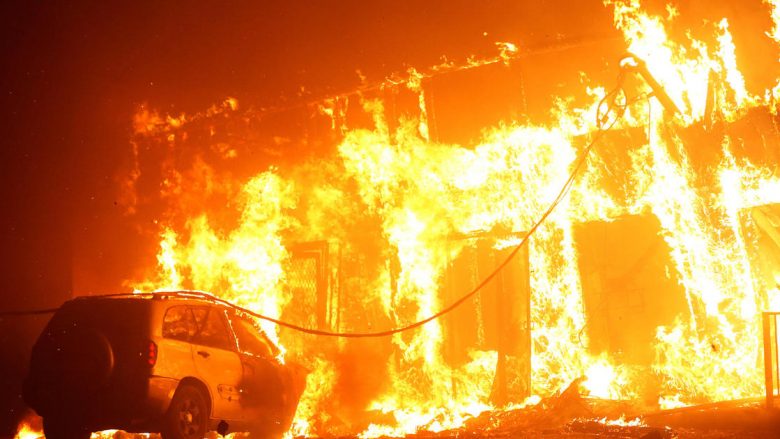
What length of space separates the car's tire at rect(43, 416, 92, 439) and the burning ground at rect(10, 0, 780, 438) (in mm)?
3645

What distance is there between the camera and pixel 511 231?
488 inches

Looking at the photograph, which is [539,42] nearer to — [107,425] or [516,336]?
[516,336]

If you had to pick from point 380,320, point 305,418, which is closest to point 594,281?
point 380,320

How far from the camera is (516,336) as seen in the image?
447 inches

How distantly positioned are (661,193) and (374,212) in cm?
614

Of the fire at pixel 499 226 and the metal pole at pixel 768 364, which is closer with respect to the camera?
the metal pole at pixel 768 364

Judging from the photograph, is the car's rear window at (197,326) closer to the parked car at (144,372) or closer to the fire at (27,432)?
the parked car at (144,372)

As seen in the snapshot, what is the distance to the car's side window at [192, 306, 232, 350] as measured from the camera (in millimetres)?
7898

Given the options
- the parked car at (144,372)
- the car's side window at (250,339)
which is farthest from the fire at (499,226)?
the parked car at (144,372)

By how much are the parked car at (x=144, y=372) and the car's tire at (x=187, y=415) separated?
1 cm

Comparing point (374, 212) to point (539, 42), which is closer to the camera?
point (539, 42)

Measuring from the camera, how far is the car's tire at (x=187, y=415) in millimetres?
6973

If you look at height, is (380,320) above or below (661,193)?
below

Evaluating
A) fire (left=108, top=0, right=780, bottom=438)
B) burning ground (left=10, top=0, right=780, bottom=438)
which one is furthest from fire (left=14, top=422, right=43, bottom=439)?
fire (left=108, top=0, right=780, bottom=438)
